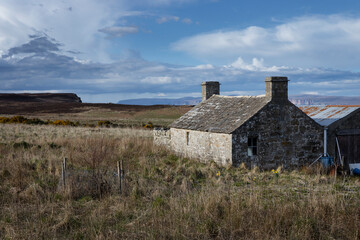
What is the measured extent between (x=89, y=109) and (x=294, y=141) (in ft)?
195

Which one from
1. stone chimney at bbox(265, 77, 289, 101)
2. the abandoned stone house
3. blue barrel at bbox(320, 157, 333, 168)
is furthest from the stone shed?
stone chimney at bbox(265, 77, 289, 101)

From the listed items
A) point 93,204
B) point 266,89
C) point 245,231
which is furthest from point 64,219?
point 266,89

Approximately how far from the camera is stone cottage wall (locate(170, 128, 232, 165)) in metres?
15.0

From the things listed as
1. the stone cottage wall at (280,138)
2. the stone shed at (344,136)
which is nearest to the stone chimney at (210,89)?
the stone cottage wall at (280,138)

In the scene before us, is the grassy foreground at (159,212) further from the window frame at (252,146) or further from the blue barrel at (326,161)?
the blue barrel at (326,161)

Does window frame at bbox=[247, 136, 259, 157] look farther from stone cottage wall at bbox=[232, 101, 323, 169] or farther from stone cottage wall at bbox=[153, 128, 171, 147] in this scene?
stone cottage wall at bbox=[153, 128, 171, 147]

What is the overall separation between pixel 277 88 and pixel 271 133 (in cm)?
199

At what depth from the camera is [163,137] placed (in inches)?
813

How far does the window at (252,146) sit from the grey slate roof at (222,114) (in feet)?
3.06

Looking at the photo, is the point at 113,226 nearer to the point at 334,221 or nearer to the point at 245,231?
the point at 245,231

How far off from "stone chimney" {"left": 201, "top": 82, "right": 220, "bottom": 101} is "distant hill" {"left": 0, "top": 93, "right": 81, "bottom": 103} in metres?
79.2

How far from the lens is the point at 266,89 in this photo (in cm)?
1553

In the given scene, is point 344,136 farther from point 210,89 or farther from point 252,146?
point 210,89

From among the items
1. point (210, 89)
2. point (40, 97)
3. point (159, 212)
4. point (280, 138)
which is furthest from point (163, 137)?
point (40, 97)
